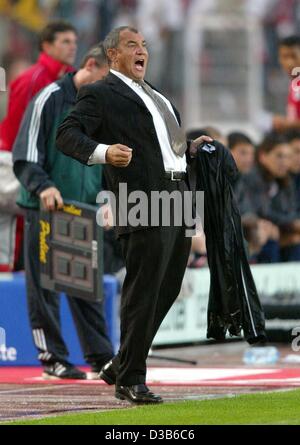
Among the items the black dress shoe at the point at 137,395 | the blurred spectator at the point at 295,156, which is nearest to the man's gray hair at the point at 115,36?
the black dress shoe at the point at 137,395

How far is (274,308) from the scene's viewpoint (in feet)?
50.7

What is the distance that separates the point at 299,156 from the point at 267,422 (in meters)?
9.62

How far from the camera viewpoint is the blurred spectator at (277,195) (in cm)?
1650

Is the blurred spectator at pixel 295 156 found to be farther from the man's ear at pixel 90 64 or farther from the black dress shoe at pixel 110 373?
the black dress shoe at pixel 110 373

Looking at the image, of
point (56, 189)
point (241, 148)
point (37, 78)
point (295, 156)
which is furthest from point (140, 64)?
point (295, 156)

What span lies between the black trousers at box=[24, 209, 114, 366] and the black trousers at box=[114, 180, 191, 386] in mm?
2183

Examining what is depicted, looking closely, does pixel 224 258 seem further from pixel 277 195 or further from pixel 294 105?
pixel 294 105

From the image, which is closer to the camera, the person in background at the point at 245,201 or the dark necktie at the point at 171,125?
the dark necktie at the point at 171,125

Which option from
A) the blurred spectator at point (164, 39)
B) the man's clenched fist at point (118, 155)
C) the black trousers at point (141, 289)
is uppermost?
the blurred spectator at point (164, 39)

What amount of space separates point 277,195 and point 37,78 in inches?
184

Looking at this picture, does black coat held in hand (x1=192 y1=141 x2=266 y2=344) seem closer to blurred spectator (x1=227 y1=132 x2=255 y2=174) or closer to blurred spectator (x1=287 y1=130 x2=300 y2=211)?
blurred spectator (x1=227 y1=132 x2=255 y2=174)

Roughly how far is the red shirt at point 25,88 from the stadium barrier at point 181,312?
121 centimetres
